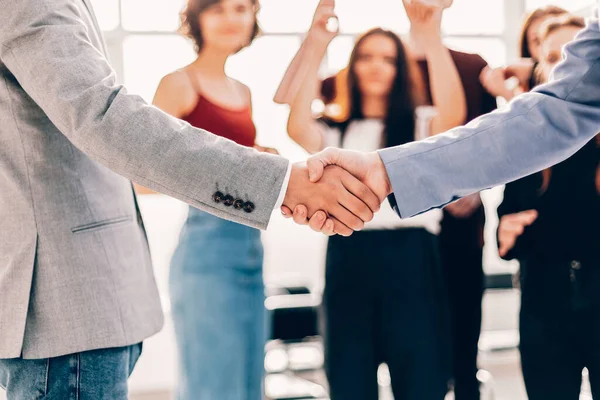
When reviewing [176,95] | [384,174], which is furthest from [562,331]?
[176,95]

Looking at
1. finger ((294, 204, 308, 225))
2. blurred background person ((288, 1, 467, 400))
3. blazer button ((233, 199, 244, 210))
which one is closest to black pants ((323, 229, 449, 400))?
blurred background person ((288, 1, 467, 400))

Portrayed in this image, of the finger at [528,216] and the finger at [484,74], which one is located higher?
the finger at [484,74]

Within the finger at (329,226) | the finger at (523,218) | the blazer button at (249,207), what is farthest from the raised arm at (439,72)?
the blazer button at (249,207)

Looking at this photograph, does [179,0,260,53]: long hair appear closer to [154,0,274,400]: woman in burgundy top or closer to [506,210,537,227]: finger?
[154,0,274,400]: woman in burgundy top

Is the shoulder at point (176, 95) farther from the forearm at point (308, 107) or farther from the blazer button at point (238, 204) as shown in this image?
the blazer button at point (238, 204)

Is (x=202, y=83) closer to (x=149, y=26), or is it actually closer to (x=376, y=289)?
(x=376, y=289)

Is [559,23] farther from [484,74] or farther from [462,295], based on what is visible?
[462,295]

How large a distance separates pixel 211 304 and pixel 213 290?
4cm

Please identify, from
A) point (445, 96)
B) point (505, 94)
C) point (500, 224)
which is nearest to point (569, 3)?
point (505, 94)

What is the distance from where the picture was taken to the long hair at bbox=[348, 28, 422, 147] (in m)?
2.00

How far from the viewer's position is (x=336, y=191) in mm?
1347

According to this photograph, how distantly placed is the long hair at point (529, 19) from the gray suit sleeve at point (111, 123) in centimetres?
143

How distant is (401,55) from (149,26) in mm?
1452

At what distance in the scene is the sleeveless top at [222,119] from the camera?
1.93m
